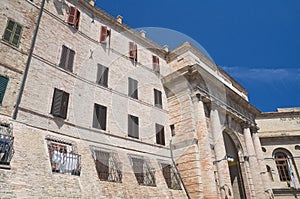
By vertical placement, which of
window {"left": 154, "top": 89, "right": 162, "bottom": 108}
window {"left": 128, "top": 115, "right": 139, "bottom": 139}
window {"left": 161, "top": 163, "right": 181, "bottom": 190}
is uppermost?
window {"left": 154, "top": 89, "right": 162, "bottom": 108}

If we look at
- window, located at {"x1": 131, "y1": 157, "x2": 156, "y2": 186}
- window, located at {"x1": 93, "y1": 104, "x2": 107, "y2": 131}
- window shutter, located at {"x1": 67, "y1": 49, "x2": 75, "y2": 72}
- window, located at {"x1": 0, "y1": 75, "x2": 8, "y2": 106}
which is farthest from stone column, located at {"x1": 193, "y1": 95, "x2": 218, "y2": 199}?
window, located at {"x1": 0, "y1": 75, "x2": 8, "y2": 106}

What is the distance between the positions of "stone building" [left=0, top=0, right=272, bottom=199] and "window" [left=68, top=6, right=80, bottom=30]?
0.09 metres

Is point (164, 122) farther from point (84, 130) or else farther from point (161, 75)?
point (84, 130)

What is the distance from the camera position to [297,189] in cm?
2575

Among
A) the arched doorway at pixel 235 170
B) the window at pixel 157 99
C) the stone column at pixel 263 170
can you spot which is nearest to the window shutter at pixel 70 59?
the window at pixel 157 99

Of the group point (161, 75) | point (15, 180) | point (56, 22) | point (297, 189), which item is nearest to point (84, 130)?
point (15, 180)

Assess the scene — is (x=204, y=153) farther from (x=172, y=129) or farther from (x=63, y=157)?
(x=63, y=157)

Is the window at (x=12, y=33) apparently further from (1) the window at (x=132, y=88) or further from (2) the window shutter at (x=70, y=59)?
(1) the window at (x=132, y=88)

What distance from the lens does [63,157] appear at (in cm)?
1095

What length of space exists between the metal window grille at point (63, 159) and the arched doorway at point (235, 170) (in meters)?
15.6

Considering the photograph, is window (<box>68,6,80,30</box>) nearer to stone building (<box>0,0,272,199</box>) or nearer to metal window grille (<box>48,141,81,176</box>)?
stone building (<box>0,0,272,199</box>)

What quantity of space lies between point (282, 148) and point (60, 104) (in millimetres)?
27970

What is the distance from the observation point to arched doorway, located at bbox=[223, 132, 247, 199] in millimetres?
21663

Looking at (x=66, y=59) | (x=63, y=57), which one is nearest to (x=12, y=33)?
(x=63, y=57)
